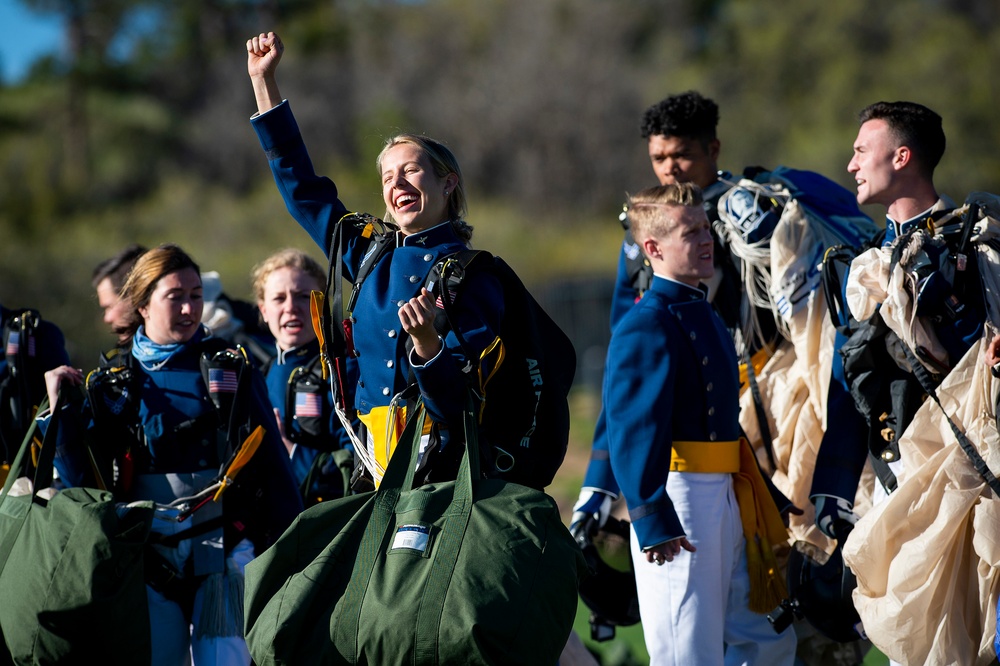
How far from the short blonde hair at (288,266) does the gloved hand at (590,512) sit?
1.67 metres

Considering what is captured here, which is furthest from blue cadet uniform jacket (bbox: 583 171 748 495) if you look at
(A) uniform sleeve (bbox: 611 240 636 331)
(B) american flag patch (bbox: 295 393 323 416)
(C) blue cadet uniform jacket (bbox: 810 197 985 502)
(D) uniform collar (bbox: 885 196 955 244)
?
(B) american flag patch (bbox: 295 393 323 416)

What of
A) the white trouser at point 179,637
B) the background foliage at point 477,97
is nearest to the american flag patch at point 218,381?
the white trouser at point 179,637

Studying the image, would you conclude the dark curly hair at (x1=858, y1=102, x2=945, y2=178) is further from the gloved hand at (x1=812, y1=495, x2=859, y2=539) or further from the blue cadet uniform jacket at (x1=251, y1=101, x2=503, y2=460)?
the blue cadet uniform jacket at (x1=251, y1=101, x2=503, y2=460)

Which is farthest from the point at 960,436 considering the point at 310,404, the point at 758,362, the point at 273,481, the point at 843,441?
the point at 310,404

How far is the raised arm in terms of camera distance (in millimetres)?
3924

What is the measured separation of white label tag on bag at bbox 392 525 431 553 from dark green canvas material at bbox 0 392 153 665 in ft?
4.45

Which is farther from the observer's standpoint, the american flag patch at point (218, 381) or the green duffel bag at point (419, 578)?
the american flag patch at point (218, 381)

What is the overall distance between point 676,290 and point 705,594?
109 centimetres

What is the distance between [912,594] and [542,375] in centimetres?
136

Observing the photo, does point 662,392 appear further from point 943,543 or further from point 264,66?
point 264,66

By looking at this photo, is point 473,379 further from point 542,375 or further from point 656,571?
point 656,571

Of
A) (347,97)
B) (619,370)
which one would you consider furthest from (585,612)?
(347,97)

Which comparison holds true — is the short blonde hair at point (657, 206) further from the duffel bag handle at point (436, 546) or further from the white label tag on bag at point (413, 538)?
the white label tag on bag at point (413, 538)

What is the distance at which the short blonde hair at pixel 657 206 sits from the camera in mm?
4582
